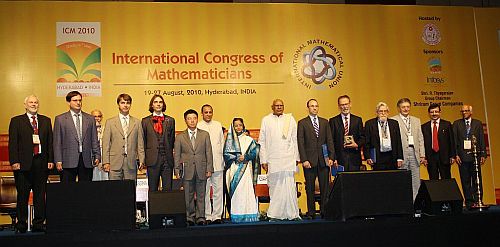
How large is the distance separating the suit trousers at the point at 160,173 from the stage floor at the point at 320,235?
7.91 ft

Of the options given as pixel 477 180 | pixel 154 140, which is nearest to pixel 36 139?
pixel 154 140

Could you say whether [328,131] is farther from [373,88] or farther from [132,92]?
[132,92]

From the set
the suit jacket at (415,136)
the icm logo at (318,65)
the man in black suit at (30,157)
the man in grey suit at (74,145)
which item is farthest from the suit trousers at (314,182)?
the man in black suit at (30,157)

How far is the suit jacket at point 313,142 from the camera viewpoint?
7.14 metres

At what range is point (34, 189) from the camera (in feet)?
20.4

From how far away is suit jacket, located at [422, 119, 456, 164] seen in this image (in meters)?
7.75

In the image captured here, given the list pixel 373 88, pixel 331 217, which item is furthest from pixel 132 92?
pixel 331 217

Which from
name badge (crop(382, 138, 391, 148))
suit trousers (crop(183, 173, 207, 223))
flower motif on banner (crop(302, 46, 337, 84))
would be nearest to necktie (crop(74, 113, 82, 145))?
suit trousers (crop(183, 173, 207, 223))

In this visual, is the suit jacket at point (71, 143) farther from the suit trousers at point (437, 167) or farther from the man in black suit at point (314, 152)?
the suit trousers at point (437, 167)

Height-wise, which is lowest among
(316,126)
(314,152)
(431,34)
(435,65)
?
(314,152)

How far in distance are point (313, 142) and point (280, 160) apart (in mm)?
485

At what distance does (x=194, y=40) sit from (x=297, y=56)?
173 cm

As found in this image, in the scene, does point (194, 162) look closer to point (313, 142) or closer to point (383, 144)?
point (313, 142)

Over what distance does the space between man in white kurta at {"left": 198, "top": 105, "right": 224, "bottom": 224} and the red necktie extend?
2.02 feet
